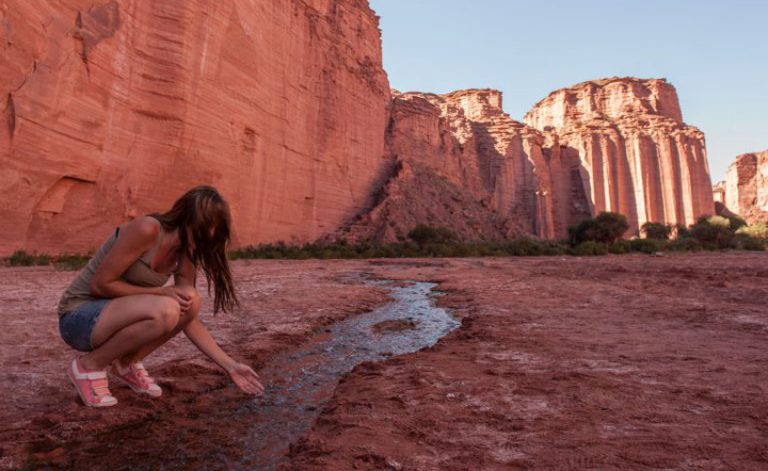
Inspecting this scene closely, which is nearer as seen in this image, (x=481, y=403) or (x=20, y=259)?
(x=481, y=403)

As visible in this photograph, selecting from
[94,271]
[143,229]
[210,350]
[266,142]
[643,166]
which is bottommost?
[210,350]

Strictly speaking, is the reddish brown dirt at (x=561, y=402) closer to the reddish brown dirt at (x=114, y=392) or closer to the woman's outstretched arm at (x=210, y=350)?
the woman's outstretched arm at (x=210, y=350)

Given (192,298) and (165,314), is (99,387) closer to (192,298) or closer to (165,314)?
(165,314)

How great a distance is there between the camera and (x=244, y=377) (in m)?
2.61

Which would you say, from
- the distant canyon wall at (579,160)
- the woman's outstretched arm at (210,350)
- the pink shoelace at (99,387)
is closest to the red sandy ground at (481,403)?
the pink shoelace at (99,387)

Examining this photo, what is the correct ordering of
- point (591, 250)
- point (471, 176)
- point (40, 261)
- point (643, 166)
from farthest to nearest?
point (643, 166), point (471, 176), point (591, 250), point (40, 261)

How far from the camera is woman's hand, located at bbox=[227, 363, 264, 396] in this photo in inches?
101

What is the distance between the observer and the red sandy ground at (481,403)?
6.16 feet

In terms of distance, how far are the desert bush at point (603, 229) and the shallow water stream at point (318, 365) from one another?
3900cm

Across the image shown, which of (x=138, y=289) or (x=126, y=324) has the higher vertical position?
(x=138, y=289)

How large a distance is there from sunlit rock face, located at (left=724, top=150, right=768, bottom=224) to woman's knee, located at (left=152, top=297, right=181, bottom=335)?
3035 inches

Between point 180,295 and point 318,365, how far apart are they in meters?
1.49

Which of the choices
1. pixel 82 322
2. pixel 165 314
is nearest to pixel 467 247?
pixel 165 314

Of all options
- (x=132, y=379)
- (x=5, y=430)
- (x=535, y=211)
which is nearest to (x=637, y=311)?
(x=132, y=379)
